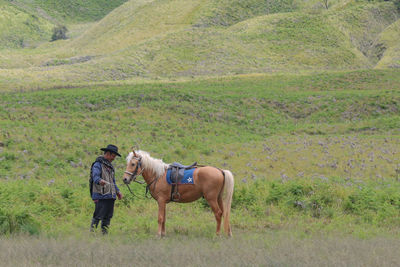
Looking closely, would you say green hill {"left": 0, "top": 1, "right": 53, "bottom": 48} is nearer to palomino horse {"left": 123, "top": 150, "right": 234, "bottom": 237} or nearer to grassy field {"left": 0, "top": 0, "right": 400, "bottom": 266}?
grassy field {"left": 0, "top": 0, "right": 400, "bottom": 266}

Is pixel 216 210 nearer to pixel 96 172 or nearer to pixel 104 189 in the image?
pixel 104 189

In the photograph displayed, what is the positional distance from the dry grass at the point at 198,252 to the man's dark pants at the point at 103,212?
3.53 feet

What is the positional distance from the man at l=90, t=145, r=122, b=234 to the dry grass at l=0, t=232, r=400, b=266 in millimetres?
Answer: 1127

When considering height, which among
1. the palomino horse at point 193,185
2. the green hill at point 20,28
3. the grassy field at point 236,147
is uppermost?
the green hill at point 20,28

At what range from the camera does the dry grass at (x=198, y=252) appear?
795 cm

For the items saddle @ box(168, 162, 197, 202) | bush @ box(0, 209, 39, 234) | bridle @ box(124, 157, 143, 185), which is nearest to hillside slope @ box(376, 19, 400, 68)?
saddle @ box(168, 162, 197, 202)

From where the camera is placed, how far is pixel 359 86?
5312cm

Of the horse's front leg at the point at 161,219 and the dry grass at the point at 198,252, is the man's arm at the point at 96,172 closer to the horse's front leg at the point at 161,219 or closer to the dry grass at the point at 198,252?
the dry grass at the point at 198,252

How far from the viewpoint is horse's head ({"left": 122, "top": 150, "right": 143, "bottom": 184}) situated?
11016 mm

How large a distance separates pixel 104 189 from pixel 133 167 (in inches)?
40.4

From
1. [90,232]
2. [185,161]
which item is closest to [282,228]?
[90,232]

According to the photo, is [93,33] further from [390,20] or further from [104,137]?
[104,137]

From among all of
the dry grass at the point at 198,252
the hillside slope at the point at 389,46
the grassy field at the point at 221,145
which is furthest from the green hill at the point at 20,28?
the dry grass at the point at 198,252

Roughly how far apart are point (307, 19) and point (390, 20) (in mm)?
24877
